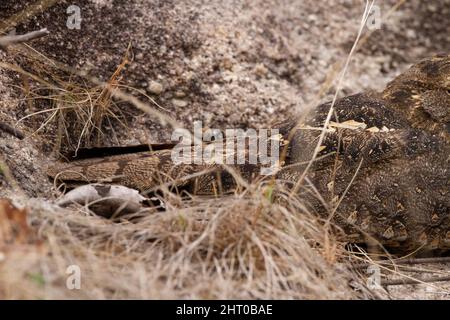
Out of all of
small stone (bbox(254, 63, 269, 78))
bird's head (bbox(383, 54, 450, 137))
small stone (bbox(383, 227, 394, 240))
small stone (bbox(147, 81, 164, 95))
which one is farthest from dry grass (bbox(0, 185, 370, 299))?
small stone (bbox(254, 63, 269, 78))

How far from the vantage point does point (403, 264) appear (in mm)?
2867

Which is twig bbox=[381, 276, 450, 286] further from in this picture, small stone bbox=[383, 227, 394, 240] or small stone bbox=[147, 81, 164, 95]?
small stone bbox=[147, 81, 164, 95]

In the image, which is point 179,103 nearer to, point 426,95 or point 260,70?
point 260,70

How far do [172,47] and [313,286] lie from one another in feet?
6.24

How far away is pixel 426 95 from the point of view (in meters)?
3.04

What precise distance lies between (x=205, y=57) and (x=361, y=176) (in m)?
1.33

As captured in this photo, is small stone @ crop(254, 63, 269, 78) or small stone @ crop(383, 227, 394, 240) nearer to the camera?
small stone @ crop(383, 227, 394, 240)

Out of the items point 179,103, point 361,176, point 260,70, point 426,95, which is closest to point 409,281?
point 361,176

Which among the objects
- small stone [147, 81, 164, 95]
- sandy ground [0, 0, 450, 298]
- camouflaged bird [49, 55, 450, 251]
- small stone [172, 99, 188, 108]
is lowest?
camouflaged bird [49, 55, 450, 251]

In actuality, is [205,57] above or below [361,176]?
above

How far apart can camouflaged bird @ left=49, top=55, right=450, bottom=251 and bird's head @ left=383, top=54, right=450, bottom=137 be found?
0.10 m

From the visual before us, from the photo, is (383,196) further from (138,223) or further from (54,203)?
(54,203)

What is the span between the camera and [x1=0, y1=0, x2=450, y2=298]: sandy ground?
326cm

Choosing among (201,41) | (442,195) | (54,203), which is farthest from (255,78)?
(54,203)
